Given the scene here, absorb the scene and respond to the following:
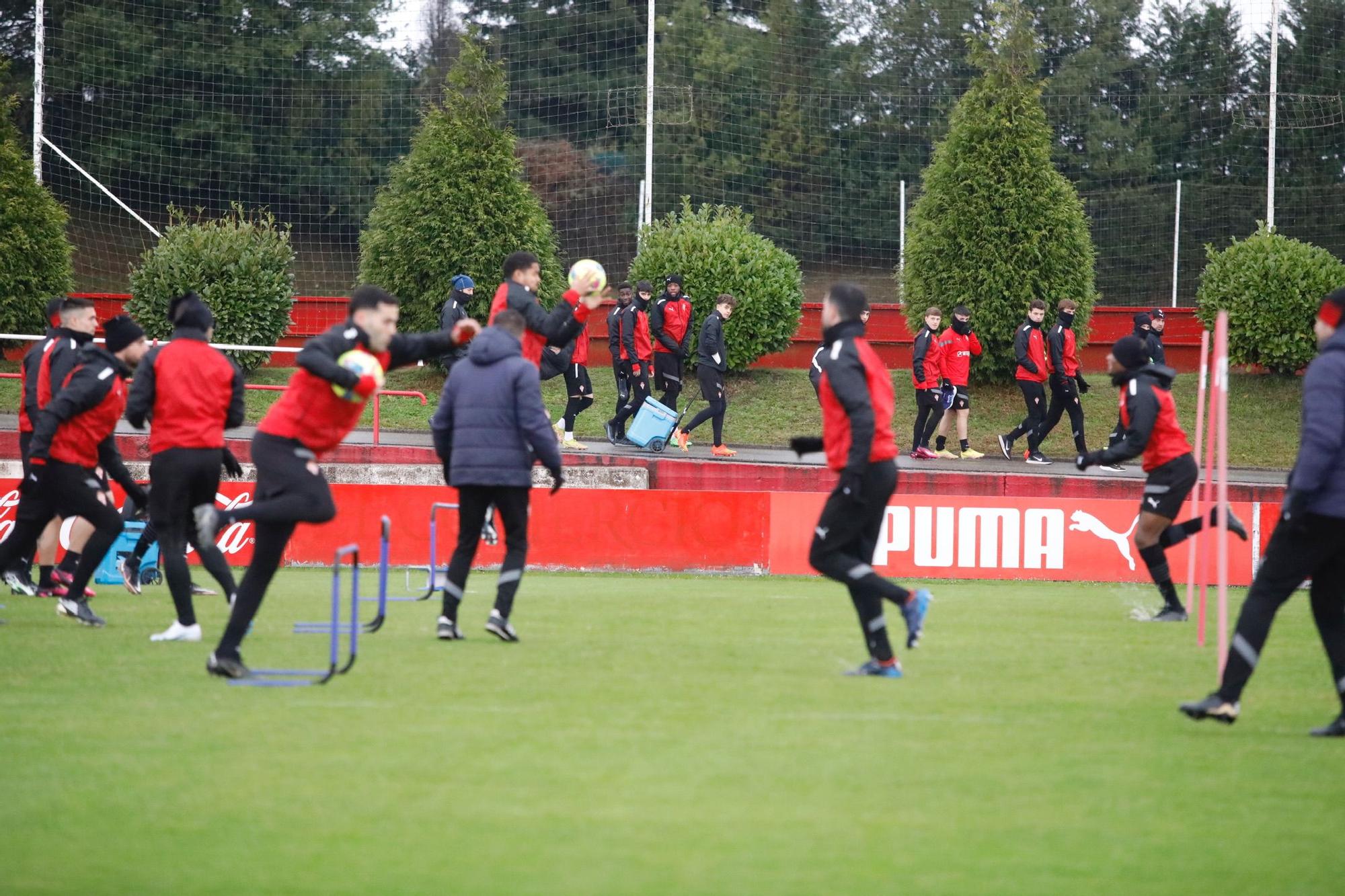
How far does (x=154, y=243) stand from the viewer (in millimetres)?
34062

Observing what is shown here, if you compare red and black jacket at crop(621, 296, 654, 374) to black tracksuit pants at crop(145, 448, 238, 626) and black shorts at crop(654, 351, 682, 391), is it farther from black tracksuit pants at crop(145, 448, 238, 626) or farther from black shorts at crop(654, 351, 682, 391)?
black tracksuit pants at crop(145, 448, 238, 626)

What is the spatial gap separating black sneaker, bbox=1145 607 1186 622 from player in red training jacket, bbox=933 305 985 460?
949cm

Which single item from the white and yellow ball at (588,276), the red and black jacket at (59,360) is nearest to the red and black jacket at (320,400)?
the white and yellow ball at (588,276)

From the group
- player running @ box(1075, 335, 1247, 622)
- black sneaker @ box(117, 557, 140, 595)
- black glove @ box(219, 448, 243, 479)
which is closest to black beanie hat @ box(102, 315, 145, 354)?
black glove @ box(219, 448, 243, 479)

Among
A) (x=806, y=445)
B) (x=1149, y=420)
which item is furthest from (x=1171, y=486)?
(x=806, y=445)

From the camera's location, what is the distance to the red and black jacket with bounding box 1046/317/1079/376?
20.5 meters

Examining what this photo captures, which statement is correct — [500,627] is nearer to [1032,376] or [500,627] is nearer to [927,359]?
[927,359]

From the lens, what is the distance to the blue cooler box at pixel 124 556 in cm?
1251

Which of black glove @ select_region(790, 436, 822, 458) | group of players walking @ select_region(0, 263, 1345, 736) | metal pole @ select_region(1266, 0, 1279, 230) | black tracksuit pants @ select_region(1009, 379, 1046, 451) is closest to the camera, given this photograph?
group of players walking @ select_region(0, 263, 1345, 736)

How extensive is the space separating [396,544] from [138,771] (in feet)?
→ 30.9

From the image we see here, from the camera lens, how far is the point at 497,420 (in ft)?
29.7

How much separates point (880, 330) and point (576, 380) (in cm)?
1356

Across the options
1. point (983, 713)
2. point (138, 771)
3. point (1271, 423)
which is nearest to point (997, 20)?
point (1271, 423)

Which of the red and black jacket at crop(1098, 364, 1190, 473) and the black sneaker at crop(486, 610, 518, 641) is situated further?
the red and black jacket at crop(1098, 364, 1190, 473)
